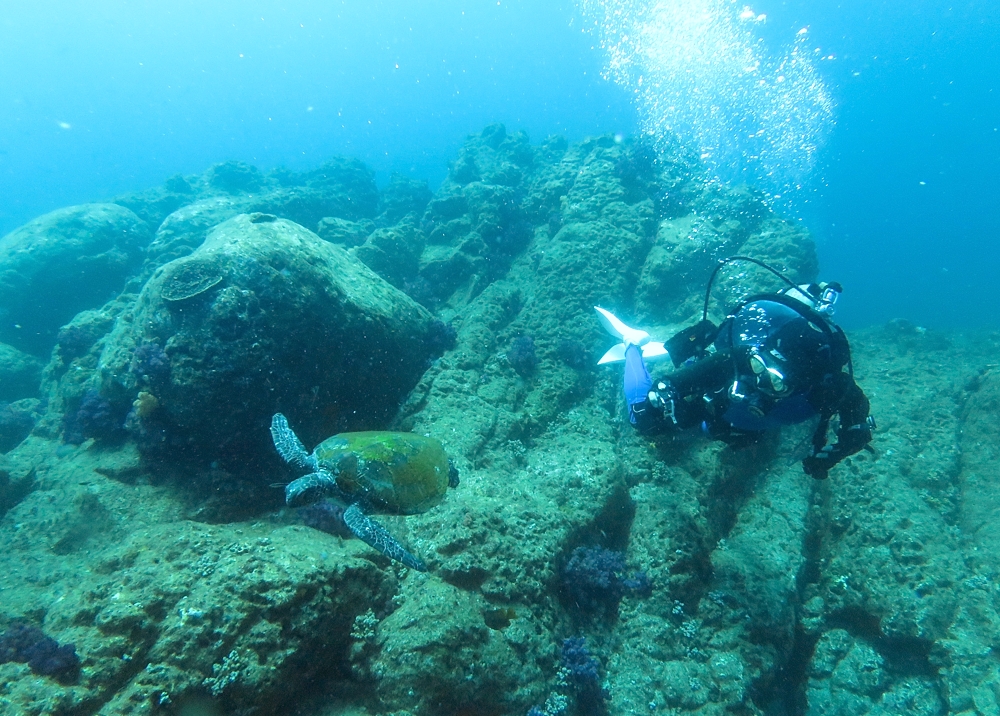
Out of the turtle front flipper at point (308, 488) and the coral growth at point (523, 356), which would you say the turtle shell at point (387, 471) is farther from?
the coral growth at point (523, 356)

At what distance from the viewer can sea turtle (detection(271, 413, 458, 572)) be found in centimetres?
429

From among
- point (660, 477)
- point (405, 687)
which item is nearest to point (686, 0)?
point (660, 477)

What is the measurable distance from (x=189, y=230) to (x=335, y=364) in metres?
12.0

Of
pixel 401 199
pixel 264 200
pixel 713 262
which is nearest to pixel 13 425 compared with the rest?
pixel 264 200

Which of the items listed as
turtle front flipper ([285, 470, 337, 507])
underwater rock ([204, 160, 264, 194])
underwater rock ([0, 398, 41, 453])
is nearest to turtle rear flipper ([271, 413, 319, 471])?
turtle front flipper ([285, 470, 337, 507])

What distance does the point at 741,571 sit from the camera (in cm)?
563

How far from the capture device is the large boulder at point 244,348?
5.61m

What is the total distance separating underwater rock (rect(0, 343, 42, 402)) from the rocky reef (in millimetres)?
2854

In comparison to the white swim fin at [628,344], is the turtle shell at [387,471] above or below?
below

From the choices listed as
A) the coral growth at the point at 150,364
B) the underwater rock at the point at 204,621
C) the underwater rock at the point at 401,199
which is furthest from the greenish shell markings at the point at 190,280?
the underwater rock at the point at 401,199

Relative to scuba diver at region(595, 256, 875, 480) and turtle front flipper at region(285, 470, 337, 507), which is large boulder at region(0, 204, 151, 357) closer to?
turtle front flipper at region(285, 470, 337, 507)

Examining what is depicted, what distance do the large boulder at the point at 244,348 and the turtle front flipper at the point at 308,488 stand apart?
2.21 metres

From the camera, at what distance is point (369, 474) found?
14.4ft

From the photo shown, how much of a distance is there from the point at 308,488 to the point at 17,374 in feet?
44.9
